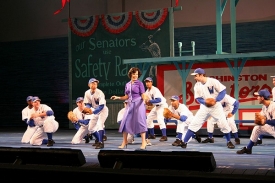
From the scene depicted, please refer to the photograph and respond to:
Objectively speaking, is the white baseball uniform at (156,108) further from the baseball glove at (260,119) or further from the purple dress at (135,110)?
the baseball glove at (260,119)

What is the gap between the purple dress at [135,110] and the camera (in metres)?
10.4

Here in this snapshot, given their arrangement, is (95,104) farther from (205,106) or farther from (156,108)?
(205,106)

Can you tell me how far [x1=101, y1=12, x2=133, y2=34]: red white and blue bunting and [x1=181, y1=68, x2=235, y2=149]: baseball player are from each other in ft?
23.3

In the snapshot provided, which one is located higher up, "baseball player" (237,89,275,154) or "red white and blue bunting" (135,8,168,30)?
"red white and blue bunting" (135,8,168,30)

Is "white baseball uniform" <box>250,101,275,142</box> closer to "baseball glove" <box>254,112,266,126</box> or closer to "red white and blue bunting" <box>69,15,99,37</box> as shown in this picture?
"baseball glove" <box>254,112,266,126</box>

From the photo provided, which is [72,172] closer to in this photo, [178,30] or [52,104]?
[178,30]

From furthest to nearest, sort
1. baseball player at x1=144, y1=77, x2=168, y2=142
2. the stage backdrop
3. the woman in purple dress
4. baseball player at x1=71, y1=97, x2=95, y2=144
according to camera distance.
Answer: the stage backdrop
baseball player at x1=144, y1=77, x2=168, y2=142
baseball player at x1=71, y1=97, x2=95, y2=144
the woman in purple dress

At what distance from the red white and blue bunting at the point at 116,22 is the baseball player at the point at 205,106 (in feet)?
23.3

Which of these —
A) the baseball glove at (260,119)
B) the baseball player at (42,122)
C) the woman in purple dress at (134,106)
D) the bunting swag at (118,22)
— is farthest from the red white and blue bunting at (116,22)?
the baseball glove at (260,119)

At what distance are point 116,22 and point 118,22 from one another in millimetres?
77

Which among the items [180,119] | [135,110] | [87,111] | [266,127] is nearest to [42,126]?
[87,111]

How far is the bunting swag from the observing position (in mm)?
16750

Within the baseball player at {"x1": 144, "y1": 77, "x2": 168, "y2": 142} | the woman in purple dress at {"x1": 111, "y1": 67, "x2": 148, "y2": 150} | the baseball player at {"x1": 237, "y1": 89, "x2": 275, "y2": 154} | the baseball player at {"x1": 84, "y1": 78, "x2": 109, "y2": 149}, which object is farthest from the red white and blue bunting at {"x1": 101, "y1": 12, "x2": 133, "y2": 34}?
the baseball player at {"x1": 237, "y1": 89, "x2": 275, "y2": 154}

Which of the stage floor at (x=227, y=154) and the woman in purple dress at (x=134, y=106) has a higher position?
the woman in purple dress at (x=134, y=106)
